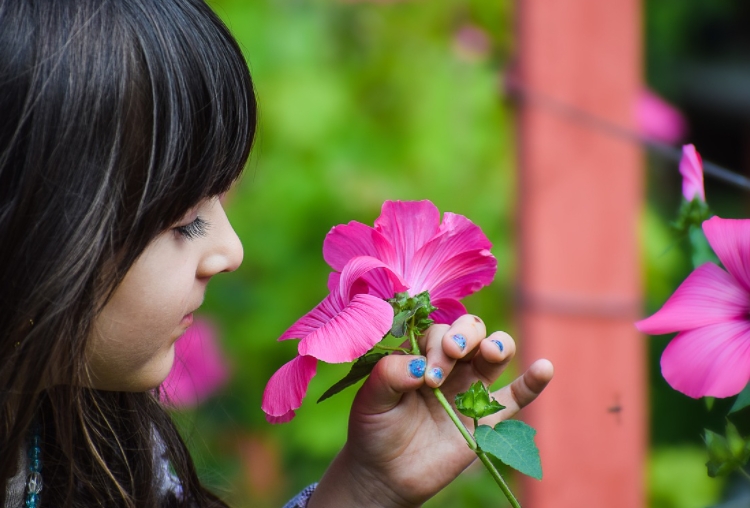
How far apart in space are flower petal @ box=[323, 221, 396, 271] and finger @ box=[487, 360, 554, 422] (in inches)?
5.5

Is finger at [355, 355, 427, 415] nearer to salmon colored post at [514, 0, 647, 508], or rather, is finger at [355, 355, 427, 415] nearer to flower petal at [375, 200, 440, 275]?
flower petal at [375, 200, 440, 275]

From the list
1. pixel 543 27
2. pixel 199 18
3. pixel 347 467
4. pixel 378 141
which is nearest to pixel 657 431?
pixel 378 141

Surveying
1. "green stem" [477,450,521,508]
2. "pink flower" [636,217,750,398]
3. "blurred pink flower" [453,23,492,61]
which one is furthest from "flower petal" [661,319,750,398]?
"blurred pink flower" [453,23,492,61]

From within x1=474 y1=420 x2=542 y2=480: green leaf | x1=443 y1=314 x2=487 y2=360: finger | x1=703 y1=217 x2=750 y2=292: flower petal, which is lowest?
x1=443 y1=314 x2=487 y2=360: finger

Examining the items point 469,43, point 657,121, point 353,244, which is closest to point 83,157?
point 353,244

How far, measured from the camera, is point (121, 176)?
2.14 feet

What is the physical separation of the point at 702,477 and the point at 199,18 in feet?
3.51

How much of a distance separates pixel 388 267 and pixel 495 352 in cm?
12

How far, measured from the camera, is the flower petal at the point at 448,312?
647mm

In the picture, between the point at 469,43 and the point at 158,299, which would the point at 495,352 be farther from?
the point at 469,43

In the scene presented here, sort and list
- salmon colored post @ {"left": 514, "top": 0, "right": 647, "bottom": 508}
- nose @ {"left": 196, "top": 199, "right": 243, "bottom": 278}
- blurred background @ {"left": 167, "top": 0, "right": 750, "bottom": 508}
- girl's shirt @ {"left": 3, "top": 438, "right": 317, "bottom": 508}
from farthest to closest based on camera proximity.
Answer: blurred background @ {"left": 167, "top": 0, "right": 750, "bottom": 508}
salmon colored post @ {"left": 514, "top": 0, "right": 647, "bottom": 508}
girl's shirt @ {"left": 3, "top": 438, "right": 317, "bottom": 508}
nose @ {"left": 196, "top": 199, "right": 243, "bottom": 278}

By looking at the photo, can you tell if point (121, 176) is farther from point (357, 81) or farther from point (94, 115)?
point (357, 81)

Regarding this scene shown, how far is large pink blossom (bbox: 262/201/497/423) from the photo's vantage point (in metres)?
0.57

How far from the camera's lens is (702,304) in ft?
1.66
